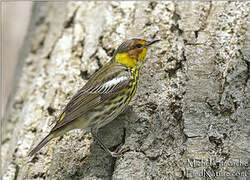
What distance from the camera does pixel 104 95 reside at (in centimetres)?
347

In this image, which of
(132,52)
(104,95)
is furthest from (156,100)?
(132,52)

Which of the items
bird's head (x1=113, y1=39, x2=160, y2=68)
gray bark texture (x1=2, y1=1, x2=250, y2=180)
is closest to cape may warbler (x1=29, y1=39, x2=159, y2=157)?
bird's head (x1=113, y1=39, x2=160, y2=68)

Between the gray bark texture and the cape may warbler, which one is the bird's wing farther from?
the gray bark texture

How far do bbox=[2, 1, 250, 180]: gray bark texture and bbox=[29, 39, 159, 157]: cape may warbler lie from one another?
11 centimetres

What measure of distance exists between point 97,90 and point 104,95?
97 millimetres

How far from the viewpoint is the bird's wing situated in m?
3.33

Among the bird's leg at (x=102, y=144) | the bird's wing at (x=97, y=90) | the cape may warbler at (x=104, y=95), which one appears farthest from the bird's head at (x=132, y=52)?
the bird's leg at (x=102, y=144)

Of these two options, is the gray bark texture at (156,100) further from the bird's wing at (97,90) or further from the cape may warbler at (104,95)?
the bird's wing at (97,90)

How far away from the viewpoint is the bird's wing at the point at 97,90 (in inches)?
131

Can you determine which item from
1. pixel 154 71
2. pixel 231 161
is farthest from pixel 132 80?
pixel 231 161

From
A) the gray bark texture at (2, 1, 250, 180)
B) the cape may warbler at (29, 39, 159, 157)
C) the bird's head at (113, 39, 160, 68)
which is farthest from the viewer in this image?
the bird's head at (113, 39, 160, 68)

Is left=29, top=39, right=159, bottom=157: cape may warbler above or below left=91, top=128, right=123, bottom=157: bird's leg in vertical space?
above

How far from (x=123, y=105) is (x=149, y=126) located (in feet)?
1.56

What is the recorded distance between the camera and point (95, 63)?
384cm
